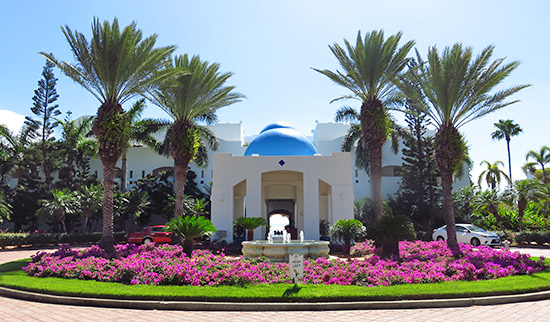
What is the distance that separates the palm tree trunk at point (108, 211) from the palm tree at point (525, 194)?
24.3m

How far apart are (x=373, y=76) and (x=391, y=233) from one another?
8.07 metres

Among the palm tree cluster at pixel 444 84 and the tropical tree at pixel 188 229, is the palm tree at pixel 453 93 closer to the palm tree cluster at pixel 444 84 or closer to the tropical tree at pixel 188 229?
the palm tree cluster at pixel 444 84

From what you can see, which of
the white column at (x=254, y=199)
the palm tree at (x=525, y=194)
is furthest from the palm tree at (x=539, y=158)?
the white column at (x=254, y=199)

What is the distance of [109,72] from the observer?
1509 cm

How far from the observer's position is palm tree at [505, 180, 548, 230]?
999 inches

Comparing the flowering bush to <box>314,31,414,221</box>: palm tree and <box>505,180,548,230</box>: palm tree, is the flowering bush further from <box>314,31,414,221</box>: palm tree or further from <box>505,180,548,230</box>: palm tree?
<box>505,180,548,230</box>: palm tree

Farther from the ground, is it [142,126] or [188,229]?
[142,126]

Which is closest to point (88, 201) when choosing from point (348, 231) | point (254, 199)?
point (254, 199)

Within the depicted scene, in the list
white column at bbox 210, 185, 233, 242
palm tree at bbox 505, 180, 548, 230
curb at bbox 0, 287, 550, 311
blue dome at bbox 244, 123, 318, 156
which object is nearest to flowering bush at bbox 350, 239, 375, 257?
white column at bbox 210, 185, 233, 242

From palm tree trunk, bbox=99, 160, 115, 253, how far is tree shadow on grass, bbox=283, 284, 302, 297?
28.2 ft

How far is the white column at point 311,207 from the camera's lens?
66.7 ft

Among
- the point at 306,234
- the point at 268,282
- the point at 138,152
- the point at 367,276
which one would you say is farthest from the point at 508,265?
the point at 138,152

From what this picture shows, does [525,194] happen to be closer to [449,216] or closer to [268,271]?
[449,216]

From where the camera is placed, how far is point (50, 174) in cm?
3184
